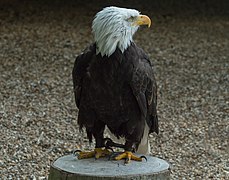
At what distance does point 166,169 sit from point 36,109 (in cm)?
351

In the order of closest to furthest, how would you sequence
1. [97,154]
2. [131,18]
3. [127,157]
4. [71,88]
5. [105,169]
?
[105,169] → [131,18] → [127,157] → [97,154] → [71,88]

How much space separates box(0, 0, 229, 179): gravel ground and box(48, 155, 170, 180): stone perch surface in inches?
61.4

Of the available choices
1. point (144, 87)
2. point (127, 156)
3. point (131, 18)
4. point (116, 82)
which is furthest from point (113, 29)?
point (127, 156)

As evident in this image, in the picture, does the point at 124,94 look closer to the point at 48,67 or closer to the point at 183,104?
the point at 183,104

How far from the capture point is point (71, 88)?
306 inches

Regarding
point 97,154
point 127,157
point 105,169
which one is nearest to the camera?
point 105,169

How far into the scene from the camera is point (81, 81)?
398cm

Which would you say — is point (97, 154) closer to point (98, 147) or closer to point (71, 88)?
point (98, 147)

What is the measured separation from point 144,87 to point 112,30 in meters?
0.45

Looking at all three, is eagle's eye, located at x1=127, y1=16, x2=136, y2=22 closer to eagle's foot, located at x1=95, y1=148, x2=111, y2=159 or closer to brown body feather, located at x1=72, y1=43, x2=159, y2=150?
brown body feather, located at x1=72, y1=43, x2=159, y2=150

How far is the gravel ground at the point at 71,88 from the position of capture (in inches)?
231

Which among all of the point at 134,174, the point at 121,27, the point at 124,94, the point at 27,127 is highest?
the point at 121,27

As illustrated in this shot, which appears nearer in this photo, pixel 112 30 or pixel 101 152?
pixel 112 30

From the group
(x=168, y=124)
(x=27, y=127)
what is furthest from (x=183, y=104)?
(x=27, y=127)
